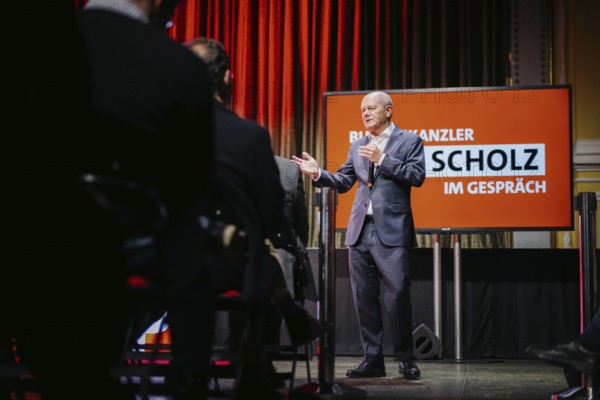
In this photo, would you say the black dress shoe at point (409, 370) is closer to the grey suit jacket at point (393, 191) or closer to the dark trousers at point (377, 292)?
the dark trousers at point (377, 292)

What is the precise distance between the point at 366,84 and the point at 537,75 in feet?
4.72

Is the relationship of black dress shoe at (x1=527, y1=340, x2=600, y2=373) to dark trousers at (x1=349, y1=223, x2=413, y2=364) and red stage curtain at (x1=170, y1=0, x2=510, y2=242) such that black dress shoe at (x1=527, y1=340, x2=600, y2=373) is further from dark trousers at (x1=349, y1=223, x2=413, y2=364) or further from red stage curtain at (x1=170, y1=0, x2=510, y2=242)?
red stage curtain at (x1=170, y1=0, x2=510, y2=242)

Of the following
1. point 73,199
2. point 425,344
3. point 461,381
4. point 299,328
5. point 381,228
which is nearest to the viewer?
point 73,199

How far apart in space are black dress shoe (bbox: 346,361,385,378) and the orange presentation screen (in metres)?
1.42

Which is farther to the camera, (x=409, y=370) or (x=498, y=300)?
(x=498, y=300)

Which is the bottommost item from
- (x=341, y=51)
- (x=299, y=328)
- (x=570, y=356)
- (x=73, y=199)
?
(x=570, y=356)

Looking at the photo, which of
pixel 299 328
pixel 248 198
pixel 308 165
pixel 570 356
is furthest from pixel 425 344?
pixel 248 198

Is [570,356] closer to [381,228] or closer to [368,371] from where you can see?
[368,371]

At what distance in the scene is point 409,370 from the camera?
407 cm

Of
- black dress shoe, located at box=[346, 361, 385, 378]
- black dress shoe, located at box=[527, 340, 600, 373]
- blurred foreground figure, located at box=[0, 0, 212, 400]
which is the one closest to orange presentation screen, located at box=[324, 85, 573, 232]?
black dress shoe, located at box=[346, 361, 385, 378]

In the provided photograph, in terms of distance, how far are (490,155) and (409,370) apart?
6.30 feet

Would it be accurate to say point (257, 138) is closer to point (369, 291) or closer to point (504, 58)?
point (369, 291)

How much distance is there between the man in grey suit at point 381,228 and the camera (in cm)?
422

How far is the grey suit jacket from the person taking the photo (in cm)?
425
